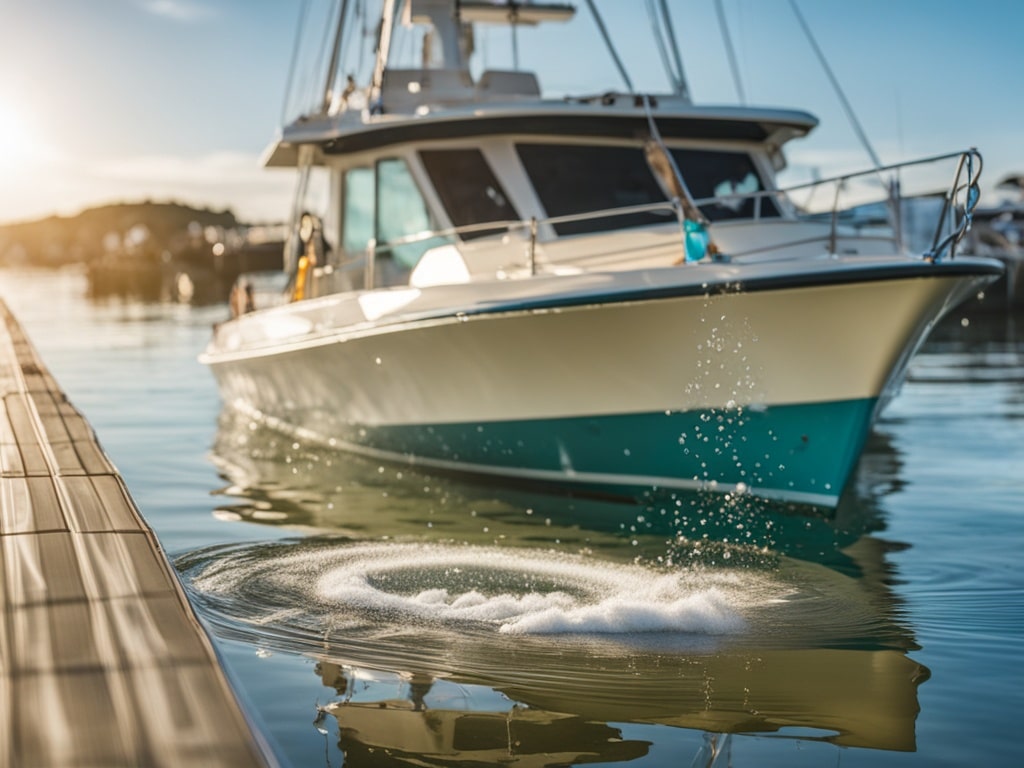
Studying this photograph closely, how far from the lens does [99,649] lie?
10.4ft

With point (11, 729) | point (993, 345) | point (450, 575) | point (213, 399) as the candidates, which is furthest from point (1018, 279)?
point (11, 729)

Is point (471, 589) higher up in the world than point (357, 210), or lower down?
lower down

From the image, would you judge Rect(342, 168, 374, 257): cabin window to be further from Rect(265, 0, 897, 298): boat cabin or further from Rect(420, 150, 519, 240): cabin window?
Rect(420, 150, 519, 240): cabin window

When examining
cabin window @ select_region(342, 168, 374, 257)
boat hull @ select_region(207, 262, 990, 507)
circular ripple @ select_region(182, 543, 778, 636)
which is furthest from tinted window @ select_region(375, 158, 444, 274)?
circular ripple @ select_region(182, 543, 778, 636)

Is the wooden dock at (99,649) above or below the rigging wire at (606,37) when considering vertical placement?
below

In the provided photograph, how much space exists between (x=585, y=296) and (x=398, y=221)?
300 centimetres

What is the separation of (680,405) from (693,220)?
1289mm

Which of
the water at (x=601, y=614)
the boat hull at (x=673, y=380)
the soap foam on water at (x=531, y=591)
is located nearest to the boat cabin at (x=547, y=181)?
the boat hull at (x=673, y=380)

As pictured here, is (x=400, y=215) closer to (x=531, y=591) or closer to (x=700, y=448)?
(x=700, y=448)

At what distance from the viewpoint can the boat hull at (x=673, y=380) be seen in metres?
7.64

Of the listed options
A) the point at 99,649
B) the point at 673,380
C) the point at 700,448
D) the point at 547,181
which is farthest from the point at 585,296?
the point at 99,649

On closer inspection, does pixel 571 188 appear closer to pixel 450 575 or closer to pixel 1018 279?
pixel 450 575

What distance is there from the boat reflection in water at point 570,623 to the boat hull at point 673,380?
1.12 feet

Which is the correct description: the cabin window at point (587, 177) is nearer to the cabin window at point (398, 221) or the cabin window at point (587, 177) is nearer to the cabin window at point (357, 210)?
the cabin window at point (398, 221)
